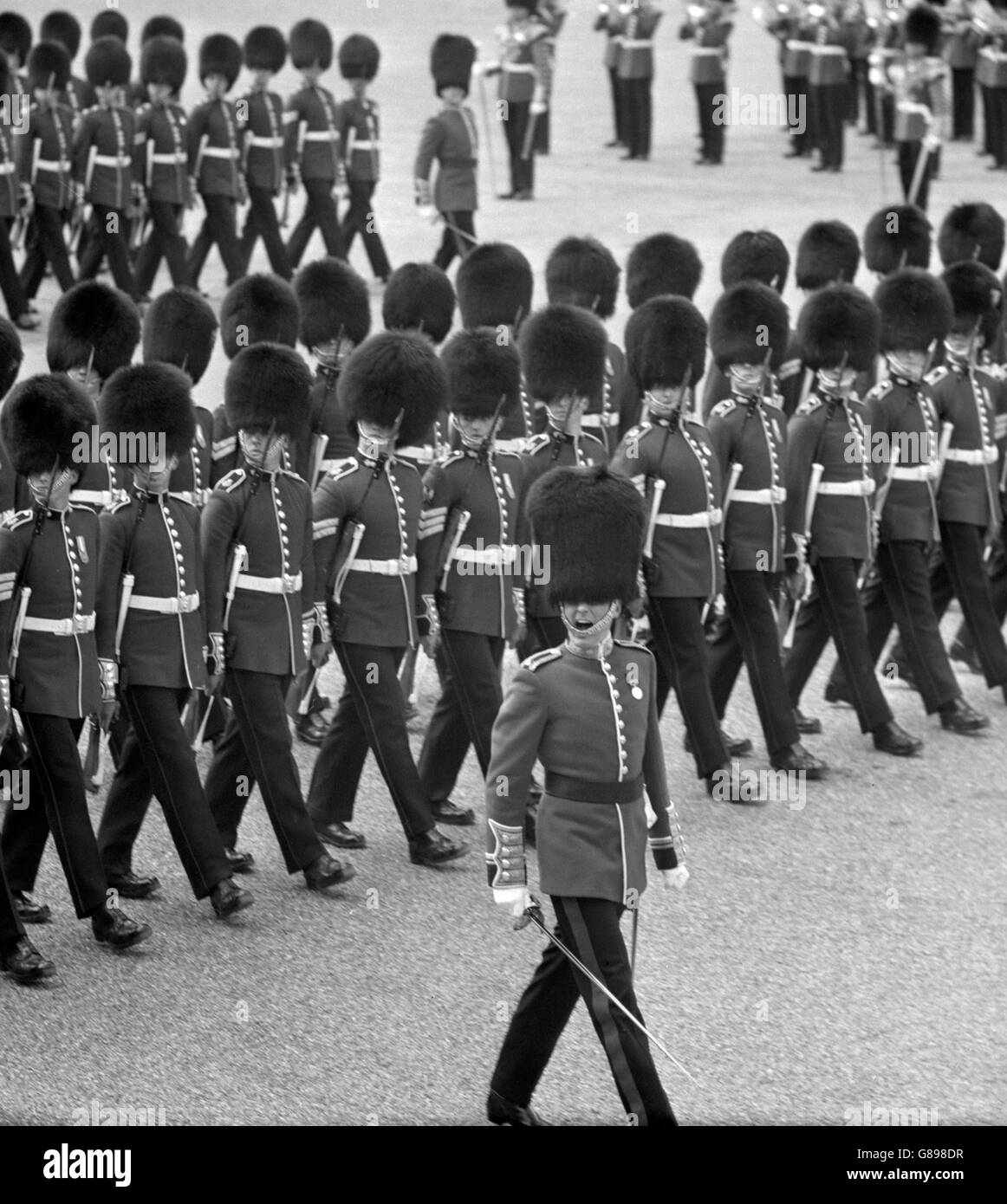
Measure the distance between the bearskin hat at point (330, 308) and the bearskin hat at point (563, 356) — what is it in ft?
2.57

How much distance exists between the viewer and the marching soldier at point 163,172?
1097 centimetres

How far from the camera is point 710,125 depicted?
16188 mm

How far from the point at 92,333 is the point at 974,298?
274 cm

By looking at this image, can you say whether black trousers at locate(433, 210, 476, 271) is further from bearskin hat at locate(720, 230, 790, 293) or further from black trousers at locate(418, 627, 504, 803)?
black trousers at locate(418, 627, 504, 803)

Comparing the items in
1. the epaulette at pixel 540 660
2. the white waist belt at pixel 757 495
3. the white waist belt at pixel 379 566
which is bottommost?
the white waist belt at pixel 757 495

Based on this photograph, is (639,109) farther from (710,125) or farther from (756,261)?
(756,261)

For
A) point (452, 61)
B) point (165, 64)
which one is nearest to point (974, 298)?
point (452, 61)

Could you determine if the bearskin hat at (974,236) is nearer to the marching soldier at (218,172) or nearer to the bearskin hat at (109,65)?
the marching soldier at (218,172)

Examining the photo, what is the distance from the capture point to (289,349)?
5.91 meters

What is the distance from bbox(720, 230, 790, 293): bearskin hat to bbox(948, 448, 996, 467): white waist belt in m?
1.22

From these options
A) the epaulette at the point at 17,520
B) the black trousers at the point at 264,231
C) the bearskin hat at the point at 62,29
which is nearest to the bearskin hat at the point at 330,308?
the epaulette at the point at 17,520

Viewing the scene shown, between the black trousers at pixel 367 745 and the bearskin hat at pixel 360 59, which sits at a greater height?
the bearskin hat at pixel 360 59

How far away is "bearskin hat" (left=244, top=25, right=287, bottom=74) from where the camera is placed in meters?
12.1
